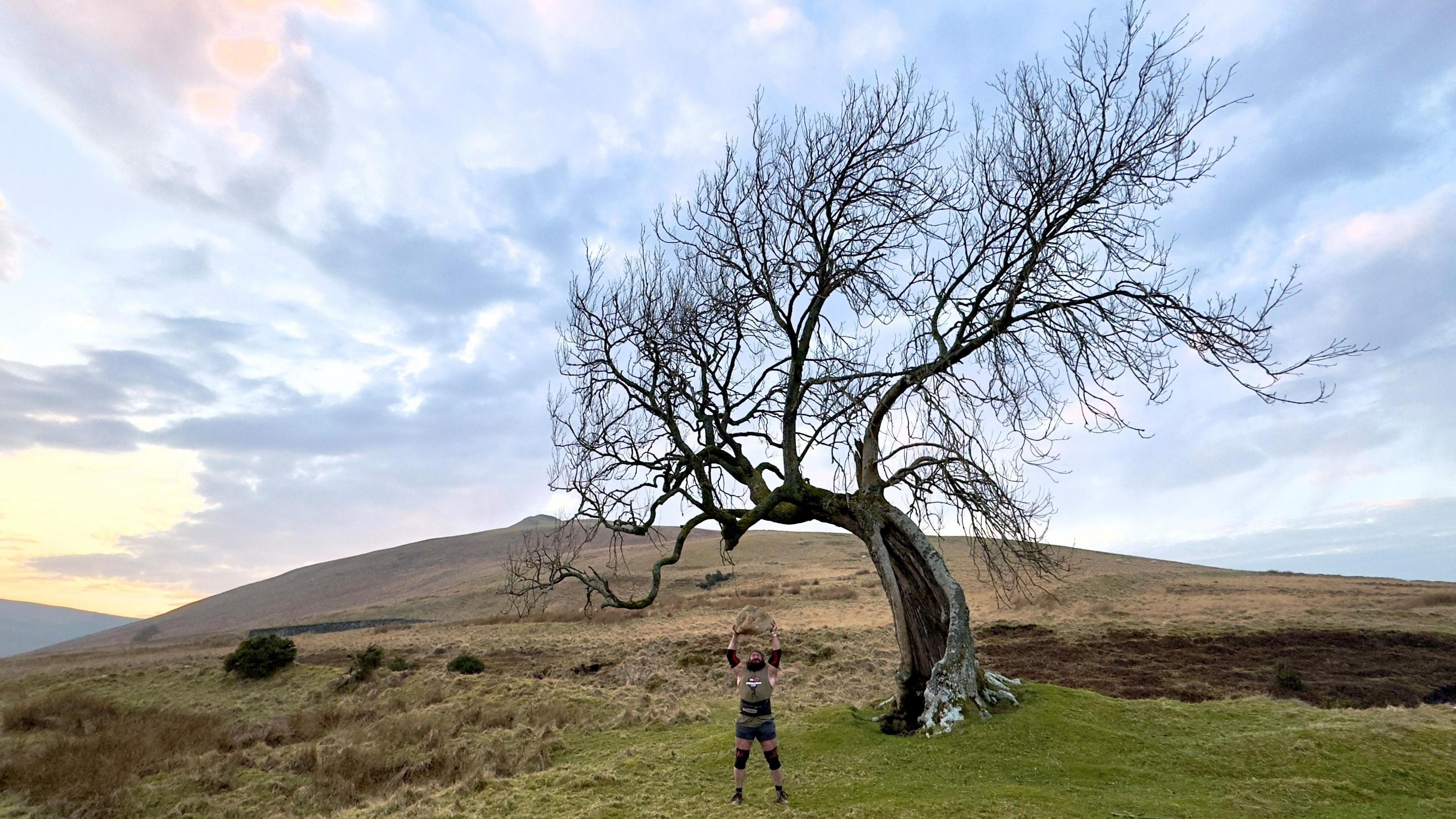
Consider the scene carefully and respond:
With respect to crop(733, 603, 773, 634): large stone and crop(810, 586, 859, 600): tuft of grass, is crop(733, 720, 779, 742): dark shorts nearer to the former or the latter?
crop(733, 603, 773, 634): large stone

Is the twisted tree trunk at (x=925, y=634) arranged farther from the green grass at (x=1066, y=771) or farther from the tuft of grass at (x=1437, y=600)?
the tuft of grass at (x=1437, y=600)

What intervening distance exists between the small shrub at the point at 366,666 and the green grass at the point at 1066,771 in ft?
48.9

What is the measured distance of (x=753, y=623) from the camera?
929cm

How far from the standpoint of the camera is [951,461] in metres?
12.0

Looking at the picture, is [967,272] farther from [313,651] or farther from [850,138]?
[313,651]

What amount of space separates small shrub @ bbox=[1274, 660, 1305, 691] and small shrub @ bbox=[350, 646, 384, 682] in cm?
2655

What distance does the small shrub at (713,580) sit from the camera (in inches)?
2103

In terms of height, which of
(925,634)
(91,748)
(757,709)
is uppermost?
(925,634)

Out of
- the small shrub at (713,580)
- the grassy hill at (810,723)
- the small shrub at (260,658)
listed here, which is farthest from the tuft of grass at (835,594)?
the small shrub at (260,658)

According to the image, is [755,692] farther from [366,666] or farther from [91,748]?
[366,666]

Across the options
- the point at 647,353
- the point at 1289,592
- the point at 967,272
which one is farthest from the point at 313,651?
the point at 1289,592

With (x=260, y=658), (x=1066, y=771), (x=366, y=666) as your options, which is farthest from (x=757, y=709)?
(x=260, y=658)

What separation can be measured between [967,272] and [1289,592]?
37.6m

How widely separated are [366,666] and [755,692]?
20023 millimetres
